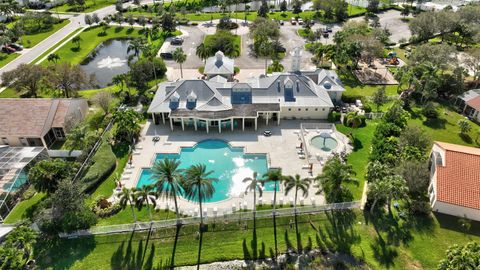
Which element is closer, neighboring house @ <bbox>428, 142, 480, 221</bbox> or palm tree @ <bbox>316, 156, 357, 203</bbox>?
palm tree @ <bbox>316, 156, 357, 203</bbox>

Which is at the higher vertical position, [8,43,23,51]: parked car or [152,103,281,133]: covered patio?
[8,43,23,51]: parked car

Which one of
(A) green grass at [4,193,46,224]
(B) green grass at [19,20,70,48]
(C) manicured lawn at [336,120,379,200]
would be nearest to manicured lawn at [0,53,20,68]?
(B) green grass at [19,20,70,48]

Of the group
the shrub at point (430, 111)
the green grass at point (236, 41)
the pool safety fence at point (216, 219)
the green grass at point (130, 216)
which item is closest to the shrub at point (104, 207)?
the green grass at point (130, 216)

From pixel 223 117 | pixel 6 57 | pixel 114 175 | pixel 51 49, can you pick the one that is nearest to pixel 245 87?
pixel 223 117

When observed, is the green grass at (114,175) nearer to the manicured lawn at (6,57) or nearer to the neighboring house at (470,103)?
the manicured lawn at (6,57)

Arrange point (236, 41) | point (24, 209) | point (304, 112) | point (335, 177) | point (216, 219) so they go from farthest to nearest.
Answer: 1. point (236, 41)
2. point (304, 112)
3. point (24, 209)
4. point (216, 219)
5. point (335, 177)

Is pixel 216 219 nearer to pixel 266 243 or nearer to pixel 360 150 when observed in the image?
pixel 266 243

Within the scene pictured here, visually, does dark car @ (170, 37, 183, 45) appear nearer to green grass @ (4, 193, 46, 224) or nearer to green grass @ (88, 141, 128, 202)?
green grass @ (88, 141, 128, 202)
